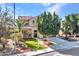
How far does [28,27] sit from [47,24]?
0.19 m

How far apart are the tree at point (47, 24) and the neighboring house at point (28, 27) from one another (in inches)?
1.9

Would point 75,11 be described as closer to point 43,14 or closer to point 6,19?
point 43,14

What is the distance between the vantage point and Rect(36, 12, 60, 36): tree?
2.51m

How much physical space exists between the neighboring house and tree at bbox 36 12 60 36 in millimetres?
49

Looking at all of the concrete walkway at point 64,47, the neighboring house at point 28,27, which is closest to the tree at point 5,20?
the neighboring house at point 28,27

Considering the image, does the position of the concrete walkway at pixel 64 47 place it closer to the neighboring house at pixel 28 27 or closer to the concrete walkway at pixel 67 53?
the concrete walkway at pixel 67 53

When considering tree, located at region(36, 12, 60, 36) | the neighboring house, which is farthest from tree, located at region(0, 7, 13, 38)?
tree, located at region(36, 12, 60, 36)

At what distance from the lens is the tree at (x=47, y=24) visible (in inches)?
99.0

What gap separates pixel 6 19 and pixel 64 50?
24.8 inches

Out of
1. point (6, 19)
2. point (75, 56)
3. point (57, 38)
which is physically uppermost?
point (6, 19)

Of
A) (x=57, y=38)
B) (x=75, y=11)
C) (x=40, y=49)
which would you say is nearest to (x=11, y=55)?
(x=40, y=49)

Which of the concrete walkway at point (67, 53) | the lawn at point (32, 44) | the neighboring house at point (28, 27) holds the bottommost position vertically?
the concrete walkway at point (67, 53)

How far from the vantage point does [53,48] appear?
253 cm

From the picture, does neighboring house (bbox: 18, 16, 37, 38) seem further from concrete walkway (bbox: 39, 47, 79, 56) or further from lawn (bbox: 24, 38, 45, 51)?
concrete walkway (bbox: 39, 47, 79, 56)
